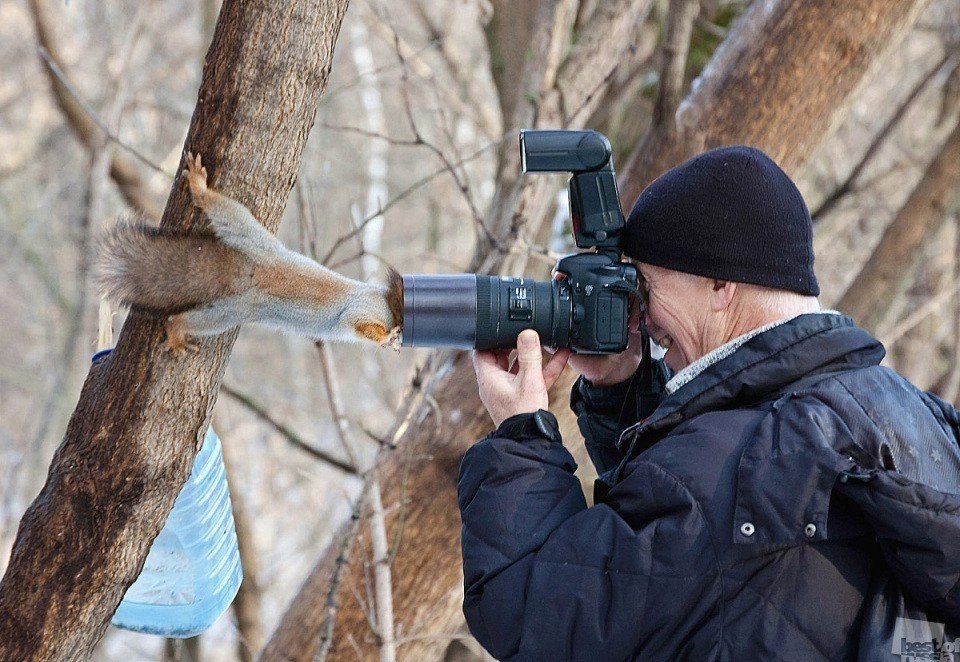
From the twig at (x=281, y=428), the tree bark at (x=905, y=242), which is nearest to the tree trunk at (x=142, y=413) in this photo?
the twig at (x=281, y=428)

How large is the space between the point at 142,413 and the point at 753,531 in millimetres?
983

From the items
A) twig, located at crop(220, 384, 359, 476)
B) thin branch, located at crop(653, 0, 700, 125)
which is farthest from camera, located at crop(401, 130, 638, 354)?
twig, located at crop(220, 384, 359, 476)

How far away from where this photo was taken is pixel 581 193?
1.83m

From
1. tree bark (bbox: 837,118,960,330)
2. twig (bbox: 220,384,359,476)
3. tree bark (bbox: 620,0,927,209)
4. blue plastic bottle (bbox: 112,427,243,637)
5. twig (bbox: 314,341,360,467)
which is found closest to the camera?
blue plastic bottle (bbox: 112,427,243,637)

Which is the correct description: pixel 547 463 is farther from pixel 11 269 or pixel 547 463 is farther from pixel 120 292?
pixel 11 269

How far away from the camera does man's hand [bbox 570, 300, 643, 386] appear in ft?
6.38

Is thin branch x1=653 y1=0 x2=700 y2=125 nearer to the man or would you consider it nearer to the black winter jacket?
the man

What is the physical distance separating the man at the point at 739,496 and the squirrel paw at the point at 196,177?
614 mm

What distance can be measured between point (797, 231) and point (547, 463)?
1.81ft

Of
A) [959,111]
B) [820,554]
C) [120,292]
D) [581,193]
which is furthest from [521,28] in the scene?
[820,554]

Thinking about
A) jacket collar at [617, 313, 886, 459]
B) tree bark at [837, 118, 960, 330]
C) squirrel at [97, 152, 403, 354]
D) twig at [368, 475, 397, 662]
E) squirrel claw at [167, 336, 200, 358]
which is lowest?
twig at [368, 475, 397, 662]

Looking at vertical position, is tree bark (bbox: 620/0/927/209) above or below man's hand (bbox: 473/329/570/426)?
above

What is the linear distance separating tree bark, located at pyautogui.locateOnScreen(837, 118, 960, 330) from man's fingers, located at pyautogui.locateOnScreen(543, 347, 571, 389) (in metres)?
2.60

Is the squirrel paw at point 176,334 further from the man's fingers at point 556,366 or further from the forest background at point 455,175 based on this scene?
the man's fingers at point 556,366
